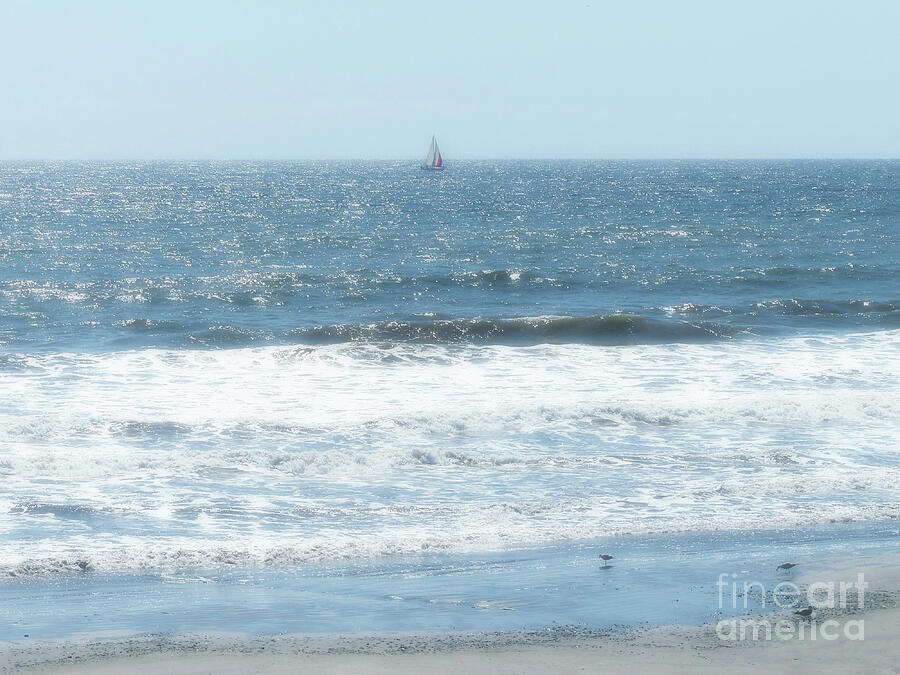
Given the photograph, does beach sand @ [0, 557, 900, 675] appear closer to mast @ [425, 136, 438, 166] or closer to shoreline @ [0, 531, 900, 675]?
shoreline @ [0, 531, 900, 675]

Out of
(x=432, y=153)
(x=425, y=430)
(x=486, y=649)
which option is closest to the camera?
(x=486, y=649)

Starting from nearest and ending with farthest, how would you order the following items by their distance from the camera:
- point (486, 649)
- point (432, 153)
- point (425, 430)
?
point (486, 649) → point (425, 430) → point (432, 153)

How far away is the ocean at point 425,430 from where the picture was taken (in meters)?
10.8

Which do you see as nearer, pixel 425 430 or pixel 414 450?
pixel 414 450

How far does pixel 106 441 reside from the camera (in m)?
16.9

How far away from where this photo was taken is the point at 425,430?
58.7ft

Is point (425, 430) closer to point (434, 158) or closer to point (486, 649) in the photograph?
point (486, 649)

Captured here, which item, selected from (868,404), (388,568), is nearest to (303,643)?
(388,568)

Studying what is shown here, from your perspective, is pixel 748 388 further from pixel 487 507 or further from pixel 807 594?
pixel 807 594

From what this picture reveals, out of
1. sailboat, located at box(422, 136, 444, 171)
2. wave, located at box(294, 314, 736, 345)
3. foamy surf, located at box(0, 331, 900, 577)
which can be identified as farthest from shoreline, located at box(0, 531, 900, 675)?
sailboat, located at box(422, 136, 444, 171)

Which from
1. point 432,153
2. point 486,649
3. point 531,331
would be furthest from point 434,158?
point 486,649

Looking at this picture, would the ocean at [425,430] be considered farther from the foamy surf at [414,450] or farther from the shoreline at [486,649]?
the shoreline at [486,649]

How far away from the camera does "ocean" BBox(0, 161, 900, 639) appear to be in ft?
35.6

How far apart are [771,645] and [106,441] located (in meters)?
11.6
